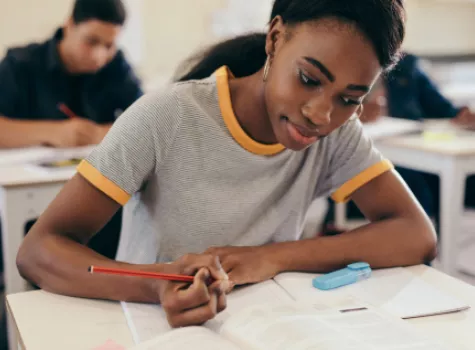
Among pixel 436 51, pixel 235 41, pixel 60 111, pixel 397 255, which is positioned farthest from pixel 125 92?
pixel 436 51

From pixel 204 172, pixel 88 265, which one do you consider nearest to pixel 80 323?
pixel 88 265

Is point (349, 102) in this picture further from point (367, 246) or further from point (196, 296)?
point (196, 296)

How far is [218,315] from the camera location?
2.48 feet

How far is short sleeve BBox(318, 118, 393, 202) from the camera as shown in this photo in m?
1.11

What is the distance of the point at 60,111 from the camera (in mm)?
2291

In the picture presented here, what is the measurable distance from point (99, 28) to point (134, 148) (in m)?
1.47

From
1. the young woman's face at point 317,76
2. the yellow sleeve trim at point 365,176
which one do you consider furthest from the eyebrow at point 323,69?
the yellow sleeve trim at point 365,176

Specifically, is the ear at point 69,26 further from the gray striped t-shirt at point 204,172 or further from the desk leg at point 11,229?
the gray striped t-shirt at point 204,172

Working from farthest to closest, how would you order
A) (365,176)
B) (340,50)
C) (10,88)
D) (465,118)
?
(465,118)
(10,88)
(365,176)
(340,50)

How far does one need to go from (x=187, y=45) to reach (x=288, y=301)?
9.40ft

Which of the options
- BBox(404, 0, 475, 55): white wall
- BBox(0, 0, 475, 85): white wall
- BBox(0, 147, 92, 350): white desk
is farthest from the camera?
BBox(404, 0, 475, 55): white wall

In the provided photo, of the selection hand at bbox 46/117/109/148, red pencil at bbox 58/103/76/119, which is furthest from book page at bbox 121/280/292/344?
red pencil at bbox 58/103/76/119

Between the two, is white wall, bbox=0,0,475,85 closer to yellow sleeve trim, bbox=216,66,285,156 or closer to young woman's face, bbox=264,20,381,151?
yellow sleeve trim, bbox=216,66,285,156

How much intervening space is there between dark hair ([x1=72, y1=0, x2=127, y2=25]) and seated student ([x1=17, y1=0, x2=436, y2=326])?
1.20 meters
